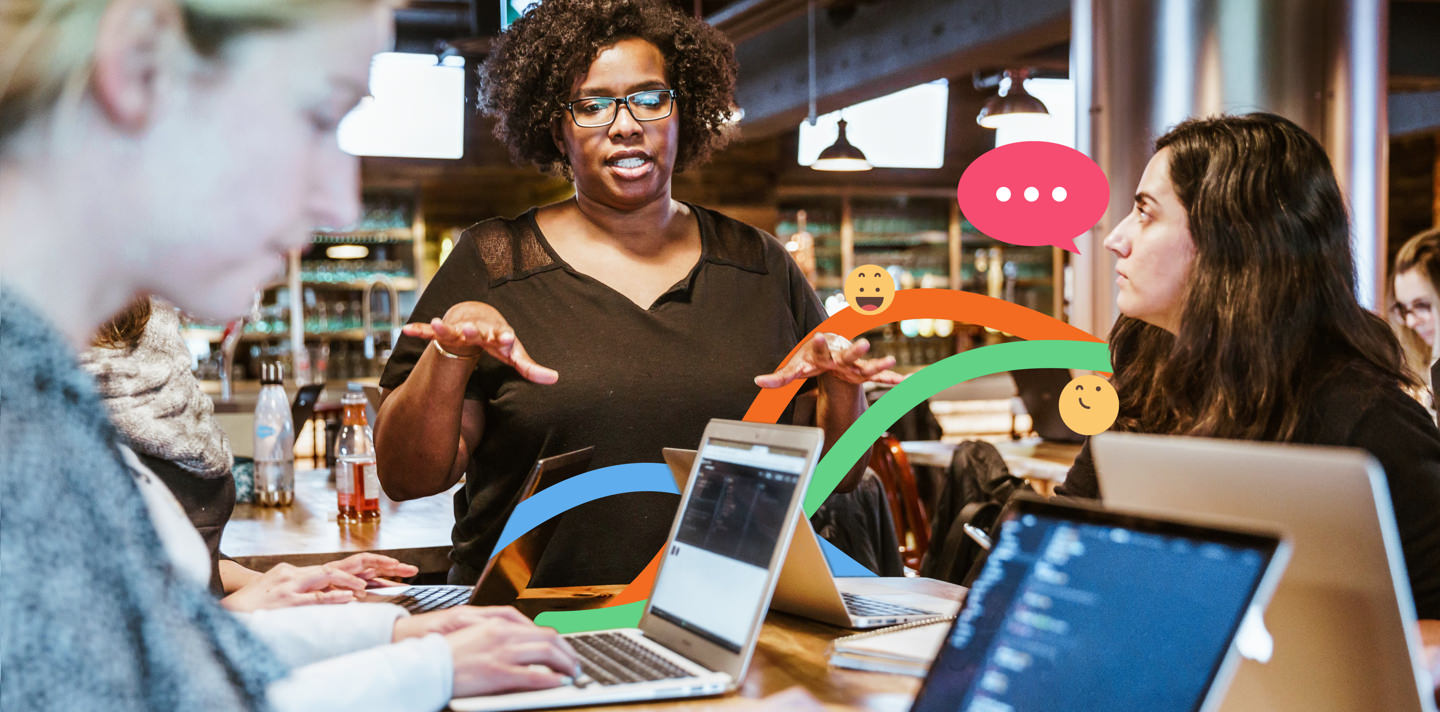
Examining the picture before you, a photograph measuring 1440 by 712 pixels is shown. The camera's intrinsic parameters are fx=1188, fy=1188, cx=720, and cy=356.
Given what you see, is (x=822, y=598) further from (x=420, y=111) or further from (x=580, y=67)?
(x=420, y=111)

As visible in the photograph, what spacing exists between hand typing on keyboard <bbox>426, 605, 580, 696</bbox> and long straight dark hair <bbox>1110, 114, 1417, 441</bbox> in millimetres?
933

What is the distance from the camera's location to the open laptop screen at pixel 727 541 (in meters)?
1.20

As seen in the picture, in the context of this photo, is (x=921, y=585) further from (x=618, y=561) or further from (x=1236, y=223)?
(x=1236, y=223)

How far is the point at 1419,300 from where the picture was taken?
3658 mm

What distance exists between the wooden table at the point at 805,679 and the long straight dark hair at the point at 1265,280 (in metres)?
0.61

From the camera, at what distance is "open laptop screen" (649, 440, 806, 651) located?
3.94 feet

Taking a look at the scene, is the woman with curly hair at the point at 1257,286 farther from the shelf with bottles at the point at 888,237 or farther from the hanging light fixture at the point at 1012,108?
the shelf with bottles at the point at 888,237

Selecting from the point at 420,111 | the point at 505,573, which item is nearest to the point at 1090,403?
the point at 505,573

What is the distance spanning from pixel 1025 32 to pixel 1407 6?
2576 millimetres

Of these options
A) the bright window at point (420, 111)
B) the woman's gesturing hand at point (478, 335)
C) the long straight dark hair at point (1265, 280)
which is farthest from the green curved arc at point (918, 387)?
the bright window at point (420, 111)

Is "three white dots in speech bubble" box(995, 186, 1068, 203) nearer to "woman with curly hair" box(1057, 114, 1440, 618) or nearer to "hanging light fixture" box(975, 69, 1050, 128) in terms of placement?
"woman with curly hair" box(1057, 114, 1440, 618)

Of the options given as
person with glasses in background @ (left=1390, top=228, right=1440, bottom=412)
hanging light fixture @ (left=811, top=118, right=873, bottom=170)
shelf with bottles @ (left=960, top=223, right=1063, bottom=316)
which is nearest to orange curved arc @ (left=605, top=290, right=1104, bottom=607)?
person with glasses in background @ (left=1390, top=228, right=1440, bottom=412)

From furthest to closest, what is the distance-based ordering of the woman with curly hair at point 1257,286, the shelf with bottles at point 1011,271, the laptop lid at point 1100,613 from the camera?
the shelf with bottles at point 1011,271 → the woman with curly hair at point 1257,286 → the laptop lid at point 1100,613

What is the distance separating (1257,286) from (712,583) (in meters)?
0.83
